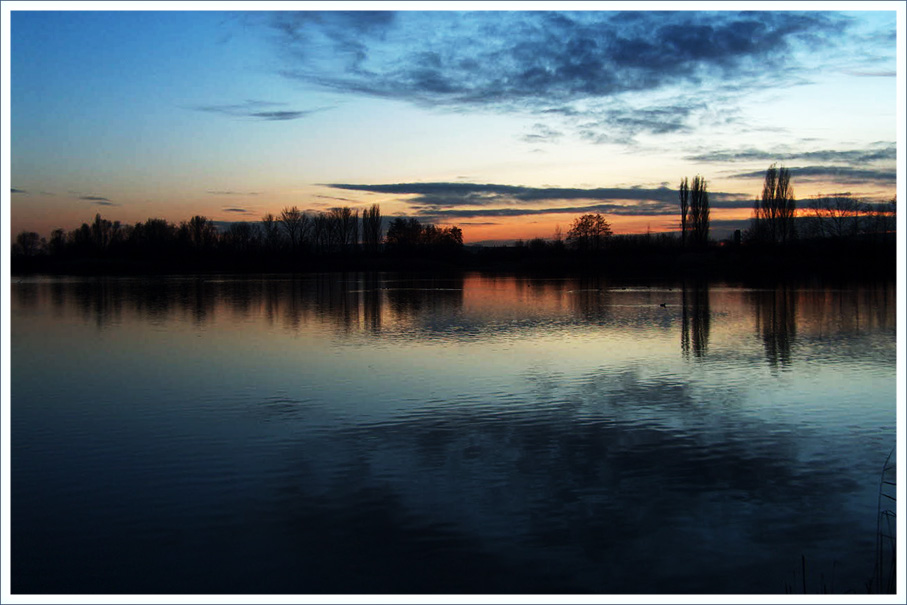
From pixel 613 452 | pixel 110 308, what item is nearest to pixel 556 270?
Result: pixel 110 308

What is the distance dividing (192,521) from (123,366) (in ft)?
28.3

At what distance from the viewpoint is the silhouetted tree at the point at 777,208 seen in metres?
66.3

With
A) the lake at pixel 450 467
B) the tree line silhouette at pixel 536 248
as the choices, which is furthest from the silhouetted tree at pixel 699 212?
the lake at pixel 450 467

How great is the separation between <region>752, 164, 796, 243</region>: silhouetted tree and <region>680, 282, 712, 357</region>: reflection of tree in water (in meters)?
40.1

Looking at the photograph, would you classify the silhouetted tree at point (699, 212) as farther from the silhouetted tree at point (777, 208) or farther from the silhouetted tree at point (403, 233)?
the silhouetted tree at point (403, 233)

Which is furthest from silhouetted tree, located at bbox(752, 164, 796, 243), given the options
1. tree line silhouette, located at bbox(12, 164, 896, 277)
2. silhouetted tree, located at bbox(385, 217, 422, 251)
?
silhouetted tree, located at bbox(385, 217, 422, 251)

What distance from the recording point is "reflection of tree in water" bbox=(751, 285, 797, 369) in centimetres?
1471

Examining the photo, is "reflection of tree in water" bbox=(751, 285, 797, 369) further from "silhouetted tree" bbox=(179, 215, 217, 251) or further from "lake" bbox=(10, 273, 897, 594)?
"silhouetted tree" bbox=(179, 215, 217, 251)

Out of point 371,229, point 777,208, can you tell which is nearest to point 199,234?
point 371,229

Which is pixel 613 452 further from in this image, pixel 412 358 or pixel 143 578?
pixel 412 358

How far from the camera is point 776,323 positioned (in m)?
20.6

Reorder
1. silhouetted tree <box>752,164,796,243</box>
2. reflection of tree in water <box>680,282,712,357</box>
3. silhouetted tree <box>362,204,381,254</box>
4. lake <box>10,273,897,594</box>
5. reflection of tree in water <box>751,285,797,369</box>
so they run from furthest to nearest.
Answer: silhouetted tree <box>362,204,381,254</box>
silhouetted tree <box>752,164,796,243</box>
reflection of tree in water <box>680,282,712,357</box>
reflection of tree in water <box>751,285,797,369</box>
lake <box>10,273,897,594</box>

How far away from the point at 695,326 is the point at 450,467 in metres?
14.2

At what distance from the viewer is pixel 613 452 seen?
308 inches
